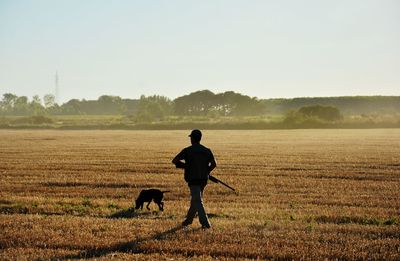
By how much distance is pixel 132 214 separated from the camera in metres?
13.7

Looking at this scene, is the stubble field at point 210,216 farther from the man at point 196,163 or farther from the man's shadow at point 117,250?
Result: the man at point 196,163

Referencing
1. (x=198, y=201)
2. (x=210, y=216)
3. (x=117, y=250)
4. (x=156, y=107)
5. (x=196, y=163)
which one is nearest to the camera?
(x=117, y=250)

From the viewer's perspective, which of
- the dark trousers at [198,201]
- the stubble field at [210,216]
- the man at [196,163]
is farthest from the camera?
the dark trousers at [198,201]

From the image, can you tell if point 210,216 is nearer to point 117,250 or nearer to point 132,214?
point 132,214

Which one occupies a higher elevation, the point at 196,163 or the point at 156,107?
the point at 156,107

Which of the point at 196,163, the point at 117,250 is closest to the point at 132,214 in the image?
the point at 196,163

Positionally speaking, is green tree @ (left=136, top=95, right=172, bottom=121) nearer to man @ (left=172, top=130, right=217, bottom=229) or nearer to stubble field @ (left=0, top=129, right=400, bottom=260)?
stubble field @ (left=0, top=129, right=400, bottom=260)

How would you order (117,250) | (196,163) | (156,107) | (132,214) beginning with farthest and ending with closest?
(156,107), (132,214), (196,163), (117,250)

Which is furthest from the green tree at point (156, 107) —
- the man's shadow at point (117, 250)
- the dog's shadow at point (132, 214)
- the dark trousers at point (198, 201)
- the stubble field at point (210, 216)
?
the man's shadow at point (117, 250)

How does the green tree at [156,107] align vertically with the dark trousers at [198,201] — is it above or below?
above

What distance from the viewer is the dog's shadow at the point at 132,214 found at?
13484 millimetres

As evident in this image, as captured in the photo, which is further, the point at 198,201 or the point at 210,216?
the point at 210,216

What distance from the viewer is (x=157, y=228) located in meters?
11.6

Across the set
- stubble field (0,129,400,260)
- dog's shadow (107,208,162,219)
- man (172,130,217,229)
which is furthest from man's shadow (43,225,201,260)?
dog's shadow (107,208,162,219)
